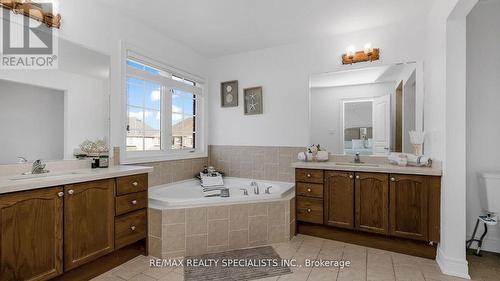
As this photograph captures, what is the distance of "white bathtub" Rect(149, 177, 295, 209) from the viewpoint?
2.31 metres

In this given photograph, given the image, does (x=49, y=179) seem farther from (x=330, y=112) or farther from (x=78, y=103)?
(x=330, y=112)

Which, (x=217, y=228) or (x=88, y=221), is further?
(x=217, y=228)

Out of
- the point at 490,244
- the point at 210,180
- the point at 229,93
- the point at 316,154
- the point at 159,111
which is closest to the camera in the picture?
the point at 490,244

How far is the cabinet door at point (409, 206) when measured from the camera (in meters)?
2.22

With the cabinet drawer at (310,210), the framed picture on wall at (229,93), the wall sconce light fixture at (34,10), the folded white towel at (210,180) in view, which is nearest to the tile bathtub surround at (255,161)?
the folded white towel at (210,180)

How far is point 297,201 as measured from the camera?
282 cm

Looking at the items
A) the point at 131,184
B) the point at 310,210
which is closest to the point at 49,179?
the point at 131,184

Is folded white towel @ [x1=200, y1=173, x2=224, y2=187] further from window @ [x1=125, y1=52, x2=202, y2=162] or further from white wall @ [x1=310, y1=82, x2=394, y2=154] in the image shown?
white wall @ [x1=310, y1=82, x2=394, y2=154]

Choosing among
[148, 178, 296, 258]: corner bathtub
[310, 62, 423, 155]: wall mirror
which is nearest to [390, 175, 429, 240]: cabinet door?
[310, 62, 423, 155]: wall mirror

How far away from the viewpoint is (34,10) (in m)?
1.89

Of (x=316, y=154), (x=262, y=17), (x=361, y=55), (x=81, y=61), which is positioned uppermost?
(x=262, y=17)

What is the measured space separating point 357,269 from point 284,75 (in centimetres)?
254

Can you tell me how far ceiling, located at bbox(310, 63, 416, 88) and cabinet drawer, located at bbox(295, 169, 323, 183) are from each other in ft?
3.98

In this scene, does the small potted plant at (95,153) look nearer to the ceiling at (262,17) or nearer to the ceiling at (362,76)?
the ceiling at (262,17)
